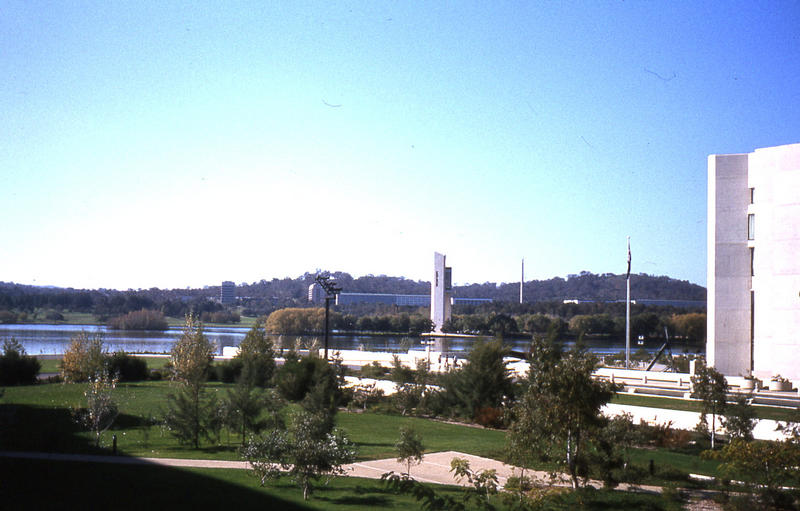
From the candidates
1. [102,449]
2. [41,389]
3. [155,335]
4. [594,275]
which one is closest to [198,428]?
[102,449]

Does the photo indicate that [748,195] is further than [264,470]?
Yes

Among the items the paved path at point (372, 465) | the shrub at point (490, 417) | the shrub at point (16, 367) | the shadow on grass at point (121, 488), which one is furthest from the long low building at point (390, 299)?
the shadow on grass at point (121, 488)

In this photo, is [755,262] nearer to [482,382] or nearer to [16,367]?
[482,382]

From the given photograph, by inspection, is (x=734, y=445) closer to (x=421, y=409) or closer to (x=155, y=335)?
(x=421, y=409)

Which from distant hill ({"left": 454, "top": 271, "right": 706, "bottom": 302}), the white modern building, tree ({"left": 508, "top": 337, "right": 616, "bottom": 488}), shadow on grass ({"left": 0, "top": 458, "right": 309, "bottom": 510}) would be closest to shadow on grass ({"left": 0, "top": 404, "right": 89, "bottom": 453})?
shadow on grass ({"left": 0, "top": 458, "right": 309, "bottom": 510})

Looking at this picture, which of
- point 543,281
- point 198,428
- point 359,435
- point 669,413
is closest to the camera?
point 198,428

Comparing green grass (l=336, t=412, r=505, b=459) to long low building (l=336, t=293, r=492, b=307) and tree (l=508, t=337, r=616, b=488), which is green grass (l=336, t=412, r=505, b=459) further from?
long low building (l=336, t=293, r=492, b=307)

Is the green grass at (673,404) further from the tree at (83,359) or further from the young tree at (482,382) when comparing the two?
the tree at (83,359)
